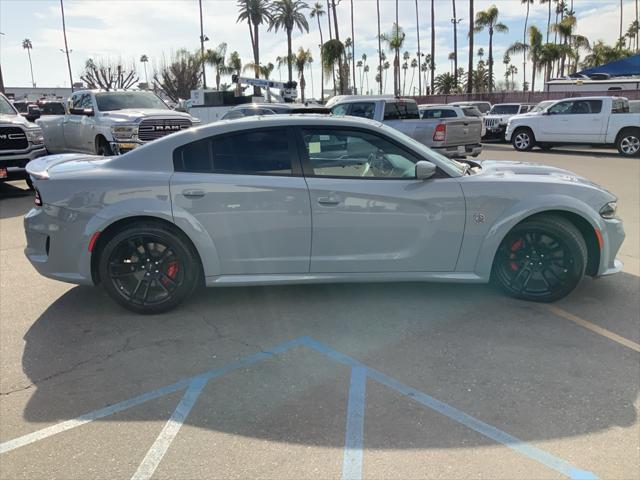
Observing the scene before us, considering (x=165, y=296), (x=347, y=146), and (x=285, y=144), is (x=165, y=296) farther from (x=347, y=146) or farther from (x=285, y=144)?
(x=347, y=146)

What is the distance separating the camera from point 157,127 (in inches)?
443

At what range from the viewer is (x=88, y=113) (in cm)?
1196

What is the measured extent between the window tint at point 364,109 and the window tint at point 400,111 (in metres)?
0.38

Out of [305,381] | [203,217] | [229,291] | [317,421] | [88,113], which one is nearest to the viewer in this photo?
[317,421]

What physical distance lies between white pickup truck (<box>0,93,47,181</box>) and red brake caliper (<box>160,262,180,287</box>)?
24.4 feet

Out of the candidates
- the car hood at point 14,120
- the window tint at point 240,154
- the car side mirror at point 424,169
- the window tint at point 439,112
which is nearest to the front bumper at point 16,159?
the car hood at point 14,120

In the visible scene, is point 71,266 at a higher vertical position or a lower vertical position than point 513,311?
higher

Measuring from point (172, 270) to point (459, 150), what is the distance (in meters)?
10.7

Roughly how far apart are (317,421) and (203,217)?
6.36 feet

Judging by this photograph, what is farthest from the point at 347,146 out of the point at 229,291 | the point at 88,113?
the point at 88,113

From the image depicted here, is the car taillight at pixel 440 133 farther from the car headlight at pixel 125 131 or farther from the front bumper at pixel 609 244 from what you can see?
the front bumper at pixel 609 244

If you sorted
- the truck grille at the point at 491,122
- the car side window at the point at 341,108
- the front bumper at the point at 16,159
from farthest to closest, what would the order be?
the truck grille at the point at 491,122 < the car side window at the point at 341,108 < the front bumper at the point at 16,159

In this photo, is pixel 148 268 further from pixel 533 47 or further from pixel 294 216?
pixel 533 47

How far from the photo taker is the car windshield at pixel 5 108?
11102mm
